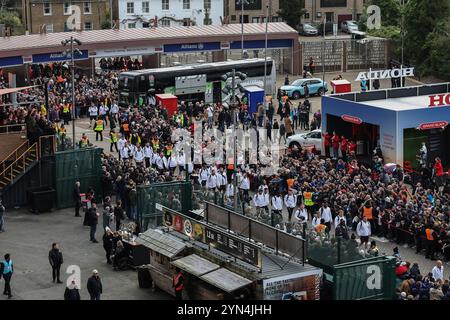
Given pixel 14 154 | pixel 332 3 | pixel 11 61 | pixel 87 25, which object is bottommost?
pixel 14 154

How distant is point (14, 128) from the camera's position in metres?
44.5

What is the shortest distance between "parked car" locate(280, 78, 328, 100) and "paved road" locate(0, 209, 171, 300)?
76.4 feet

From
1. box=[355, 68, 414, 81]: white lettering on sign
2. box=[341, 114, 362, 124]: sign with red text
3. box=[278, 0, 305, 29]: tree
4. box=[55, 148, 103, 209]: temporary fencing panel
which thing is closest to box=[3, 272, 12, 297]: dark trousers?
box=[55, 148, 103, 209]: temporary fencing panel

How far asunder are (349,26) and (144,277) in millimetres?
66657

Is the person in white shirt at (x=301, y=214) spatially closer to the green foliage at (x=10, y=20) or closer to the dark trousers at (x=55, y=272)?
the dark trousers at (x=55, y=272)

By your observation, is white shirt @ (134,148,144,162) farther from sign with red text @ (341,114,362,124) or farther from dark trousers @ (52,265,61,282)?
dark trousers @ (52,265,61,282)

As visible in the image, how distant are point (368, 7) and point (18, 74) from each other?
2955 centimetres

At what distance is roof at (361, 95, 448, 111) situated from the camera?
152 ft

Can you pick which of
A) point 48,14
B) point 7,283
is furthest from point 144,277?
point 48,14

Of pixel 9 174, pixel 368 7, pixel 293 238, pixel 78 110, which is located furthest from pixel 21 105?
pixel 368 7

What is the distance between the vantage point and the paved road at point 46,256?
104 ft

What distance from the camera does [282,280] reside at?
91.2 feet

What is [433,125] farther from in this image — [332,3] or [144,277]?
[332,3]

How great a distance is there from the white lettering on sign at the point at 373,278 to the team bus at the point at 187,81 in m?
31.2
